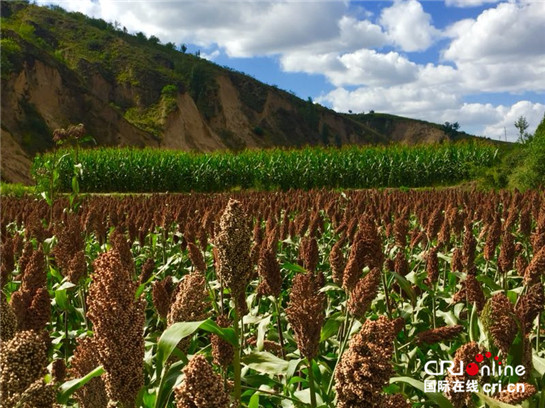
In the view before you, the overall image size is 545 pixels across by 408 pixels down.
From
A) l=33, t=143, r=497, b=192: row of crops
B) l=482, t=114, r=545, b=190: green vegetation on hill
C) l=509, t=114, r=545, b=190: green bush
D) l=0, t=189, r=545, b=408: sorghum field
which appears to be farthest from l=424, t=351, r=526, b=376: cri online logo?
l=33, t=143, r=497, b=192: row of crops

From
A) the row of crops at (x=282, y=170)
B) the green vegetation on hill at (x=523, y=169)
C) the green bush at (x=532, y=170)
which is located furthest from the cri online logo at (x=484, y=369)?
the row of crops at (x=282, y=170)

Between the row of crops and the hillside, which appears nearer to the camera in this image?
the row of crops

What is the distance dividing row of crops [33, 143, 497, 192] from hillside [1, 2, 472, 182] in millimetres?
13918

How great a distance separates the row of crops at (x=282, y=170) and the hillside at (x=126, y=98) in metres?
13.9

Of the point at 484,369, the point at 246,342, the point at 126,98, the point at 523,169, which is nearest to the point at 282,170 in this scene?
the point at 523,169

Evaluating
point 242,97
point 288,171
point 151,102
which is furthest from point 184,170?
point 242,97

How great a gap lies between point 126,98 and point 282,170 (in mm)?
46599

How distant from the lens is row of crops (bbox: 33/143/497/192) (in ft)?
84.0

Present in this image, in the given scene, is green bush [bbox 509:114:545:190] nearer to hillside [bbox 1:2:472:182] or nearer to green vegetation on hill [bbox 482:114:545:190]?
green vegetation on hill [bbox 482:114:545:190]

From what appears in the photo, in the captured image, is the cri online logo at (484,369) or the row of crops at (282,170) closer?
the cri online logo at (484,369)

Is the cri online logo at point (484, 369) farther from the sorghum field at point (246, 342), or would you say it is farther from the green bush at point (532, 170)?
the green bush at point (532, 170)

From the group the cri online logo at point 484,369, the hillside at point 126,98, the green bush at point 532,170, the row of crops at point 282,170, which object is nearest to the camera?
the cri online logo at point 484,369

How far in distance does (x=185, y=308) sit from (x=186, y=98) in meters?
71.3

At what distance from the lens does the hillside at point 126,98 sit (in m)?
49.3
